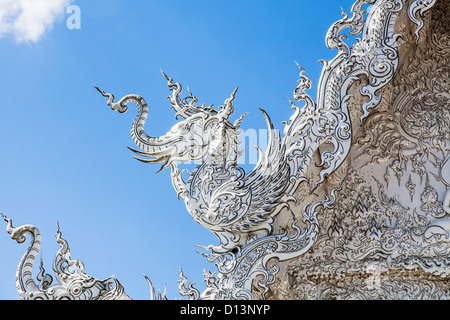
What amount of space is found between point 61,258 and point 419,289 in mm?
2530

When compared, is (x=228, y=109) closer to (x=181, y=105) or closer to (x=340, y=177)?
(x=181, y=105)

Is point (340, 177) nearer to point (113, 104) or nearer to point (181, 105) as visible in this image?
point (181, 105)

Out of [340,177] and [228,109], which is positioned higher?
[228,109]

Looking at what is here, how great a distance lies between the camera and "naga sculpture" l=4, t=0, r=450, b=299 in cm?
530

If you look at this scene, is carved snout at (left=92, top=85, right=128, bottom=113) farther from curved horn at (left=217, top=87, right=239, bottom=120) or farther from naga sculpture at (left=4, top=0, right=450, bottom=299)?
curved horn at (left=217, top=87, right=239, bottom=120)

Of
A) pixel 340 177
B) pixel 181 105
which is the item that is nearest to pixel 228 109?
pixel 181 105

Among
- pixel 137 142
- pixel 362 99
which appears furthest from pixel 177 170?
pixel 362 99

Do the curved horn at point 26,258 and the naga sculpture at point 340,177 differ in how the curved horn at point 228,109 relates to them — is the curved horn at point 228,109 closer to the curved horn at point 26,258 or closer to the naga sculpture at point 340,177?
the naga sculpture at point 340,177

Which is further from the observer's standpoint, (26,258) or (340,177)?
(340,177)

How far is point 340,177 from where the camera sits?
221 inches

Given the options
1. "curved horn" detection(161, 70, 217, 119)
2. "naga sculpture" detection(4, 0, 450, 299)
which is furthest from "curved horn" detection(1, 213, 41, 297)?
"curved horn" detection(161, 70, 217, 119)

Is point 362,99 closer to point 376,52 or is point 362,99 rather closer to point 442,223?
point 376,52

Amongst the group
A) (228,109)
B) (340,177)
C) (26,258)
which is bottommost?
(26,258)

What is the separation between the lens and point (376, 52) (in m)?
5.70
